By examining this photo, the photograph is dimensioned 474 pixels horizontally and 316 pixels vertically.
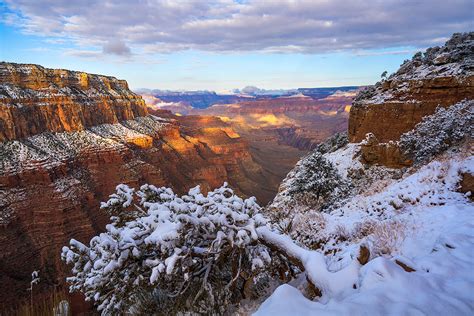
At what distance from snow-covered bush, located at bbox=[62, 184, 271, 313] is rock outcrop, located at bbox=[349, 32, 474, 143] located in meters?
23.2

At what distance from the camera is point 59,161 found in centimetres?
4556

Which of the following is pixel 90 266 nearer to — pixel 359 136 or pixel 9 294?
pixel 359 136

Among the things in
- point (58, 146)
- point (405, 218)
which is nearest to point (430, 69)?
point (405, 218)

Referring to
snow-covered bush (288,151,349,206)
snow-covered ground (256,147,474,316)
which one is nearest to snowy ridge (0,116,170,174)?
snow-covered bush (288,151,349,206)

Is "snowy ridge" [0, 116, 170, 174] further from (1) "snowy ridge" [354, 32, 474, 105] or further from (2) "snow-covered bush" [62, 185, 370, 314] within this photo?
(2) "snow-covered bush" [62, 185, 370, 314]

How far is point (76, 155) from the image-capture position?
50.3 meters

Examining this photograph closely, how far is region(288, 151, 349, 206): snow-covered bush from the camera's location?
19.9m

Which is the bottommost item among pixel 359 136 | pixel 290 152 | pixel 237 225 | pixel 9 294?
pixel 290 152

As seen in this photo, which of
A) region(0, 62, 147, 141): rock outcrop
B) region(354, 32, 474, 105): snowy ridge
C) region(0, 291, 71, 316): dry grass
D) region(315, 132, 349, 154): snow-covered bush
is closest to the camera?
region(0, 291, 71, 316): dry grass

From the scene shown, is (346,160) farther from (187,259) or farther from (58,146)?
(58,146)

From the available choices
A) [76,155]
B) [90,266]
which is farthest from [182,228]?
[76,155]

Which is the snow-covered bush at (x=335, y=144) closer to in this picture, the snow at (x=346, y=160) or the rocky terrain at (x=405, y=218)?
the snow at (x=346, y=160)

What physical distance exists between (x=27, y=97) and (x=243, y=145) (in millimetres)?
75126

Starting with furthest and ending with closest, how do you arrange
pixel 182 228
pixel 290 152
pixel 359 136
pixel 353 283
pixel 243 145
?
pixel 290 152, pixel 243 145, pixel 359 136, pixel 182 228, pixel 353 283
